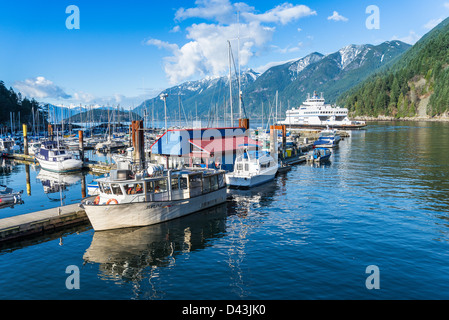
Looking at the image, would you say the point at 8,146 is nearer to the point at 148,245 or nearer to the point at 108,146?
the point at 108,146

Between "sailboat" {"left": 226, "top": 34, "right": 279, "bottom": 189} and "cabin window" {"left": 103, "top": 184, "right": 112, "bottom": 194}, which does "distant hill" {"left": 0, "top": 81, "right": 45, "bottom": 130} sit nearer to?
"sailboat" {"left": 226, "top": 34, "right": 279, "bottom": 189}

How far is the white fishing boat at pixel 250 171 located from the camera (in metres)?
43.5

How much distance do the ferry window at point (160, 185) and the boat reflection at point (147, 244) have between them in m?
3.24

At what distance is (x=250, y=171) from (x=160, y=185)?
18896 mm

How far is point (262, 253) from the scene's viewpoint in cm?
2227

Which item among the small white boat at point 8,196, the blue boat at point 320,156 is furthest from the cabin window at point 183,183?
the blue boat at point 320,156

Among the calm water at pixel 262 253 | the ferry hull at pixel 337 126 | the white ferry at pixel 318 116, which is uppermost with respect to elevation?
the white ferry at pixel 318 116

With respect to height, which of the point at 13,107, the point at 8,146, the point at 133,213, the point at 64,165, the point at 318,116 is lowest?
the point at 133,213

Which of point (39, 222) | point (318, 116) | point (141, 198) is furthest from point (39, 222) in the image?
point (318, 116)

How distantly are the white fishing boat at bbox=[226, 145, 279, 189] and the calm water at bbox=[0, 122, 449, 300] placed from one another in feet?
17.0

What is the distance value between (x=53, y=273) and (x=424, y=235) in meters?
28.0

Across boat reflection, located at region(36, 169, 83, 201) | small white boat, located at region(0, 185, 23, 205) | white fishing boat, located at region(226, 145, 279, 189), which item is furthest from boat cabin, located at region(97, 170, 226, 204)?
boat reflection, located at region(36, 169, 83, 201)

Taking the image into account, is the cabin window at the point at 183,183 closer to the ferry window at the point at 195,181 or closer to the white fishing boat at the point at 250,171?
the ferry window at the point at 195,181
